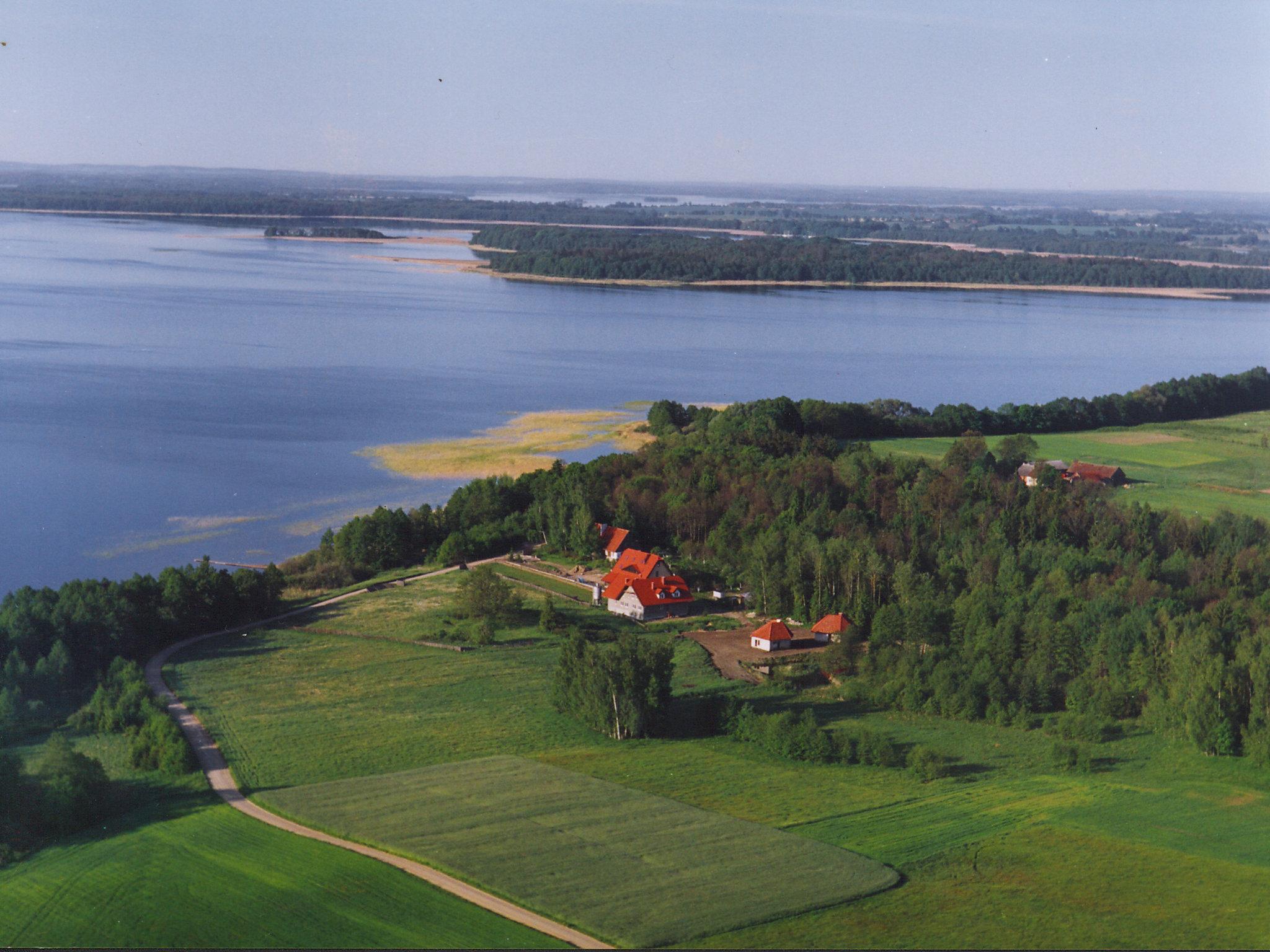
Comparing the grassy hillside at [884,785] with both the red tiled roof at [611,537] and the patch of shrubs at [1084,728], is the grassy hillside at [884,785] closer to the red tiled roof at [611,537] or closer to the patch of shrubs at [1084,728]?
the patch of shrubs at [1084,728]

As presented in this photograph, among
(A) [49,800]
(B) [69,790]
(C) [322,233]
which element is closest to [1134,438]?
(B) [69,790]

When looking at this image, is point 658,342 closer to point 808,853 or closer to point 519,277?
point 519,277

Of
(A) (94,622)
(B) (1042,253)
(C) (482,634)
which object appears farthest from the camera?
(B) (1042,253)

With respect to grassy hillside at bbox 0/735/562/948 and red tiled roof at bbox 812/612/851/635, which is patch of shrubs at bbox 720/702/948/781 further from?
grassy hillside at bbox 0/735/562/948

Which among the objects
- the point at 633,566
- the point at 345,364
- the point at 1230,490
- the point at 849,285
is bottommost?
the point at 633,566

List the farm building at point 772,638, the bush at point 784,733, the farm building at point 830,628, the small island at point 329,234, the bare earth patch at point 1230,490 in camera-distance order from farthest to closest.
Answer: the small island at point 329,234, the bare earth patch at point 1230,490, the farm building at point 830,628, the farm building at point 772,638, the bush at point 784,733

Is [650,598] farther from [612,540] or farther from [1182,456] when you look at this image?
[1182,456]

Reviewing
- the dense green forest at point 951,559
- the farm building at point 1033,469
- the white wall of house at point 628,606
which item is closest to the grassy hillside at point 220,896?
the dense green forest at point 951,559
